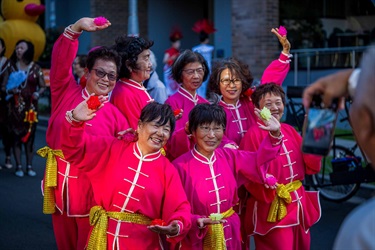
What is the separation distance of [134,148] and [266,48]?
35.6 feet

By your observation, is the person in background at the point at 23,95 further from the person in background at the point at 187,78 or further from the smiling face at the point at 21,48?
the person in background at the point at 187,78

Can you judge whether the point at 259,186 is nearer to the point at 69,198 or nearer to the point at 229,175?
the point at 229,175

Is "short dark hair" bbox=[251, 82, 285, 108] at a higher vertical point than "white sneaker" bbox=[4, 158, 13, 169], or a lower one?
higher

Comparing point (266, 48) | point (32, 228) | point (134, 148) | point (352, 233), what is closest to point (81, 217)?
point (134, 148)

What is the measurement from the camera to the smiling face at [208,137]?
13.7 feet

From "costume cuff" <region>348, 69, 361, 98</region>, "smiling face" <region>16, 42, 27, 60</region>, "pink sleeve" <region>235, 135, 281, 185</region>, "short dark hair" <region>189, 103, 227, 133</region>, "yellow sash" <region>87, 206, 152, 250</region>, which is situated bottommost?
"yellow sash" <region>87, 206, 152, 250</region>

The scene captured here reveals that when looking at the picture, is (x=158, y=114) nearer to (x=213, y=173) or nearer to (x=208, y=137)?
(x=208, y=137)

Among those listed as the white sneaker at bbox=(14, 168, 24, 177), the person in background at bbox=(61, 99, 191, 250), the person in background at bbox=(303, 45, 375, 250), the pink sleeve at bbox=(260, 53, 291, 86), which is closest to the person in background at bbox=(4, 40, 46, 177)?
the white sneaker at bbox=(14, 168, 24, 177)

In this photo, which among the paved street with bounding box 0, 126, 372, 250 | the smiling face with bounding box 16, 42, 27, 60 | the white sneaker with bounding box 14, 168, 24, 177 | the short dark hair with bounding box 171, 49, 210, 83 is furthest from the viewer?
the white sneaker with bounding box 14, 168, 24, 177

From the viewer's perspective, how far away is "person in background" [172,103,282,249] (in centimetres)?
408

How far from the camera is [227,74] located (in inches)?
198

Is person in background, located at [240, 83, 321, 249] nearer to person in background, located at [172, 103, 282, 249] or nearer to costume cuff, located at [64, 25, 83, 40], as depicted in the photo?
person in background, located at [172, 103, 282, 249]

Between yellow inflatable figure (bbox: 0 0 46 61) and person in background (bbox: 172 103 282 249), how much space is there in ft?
38.4

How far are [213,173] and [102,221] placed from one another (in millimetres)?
760
